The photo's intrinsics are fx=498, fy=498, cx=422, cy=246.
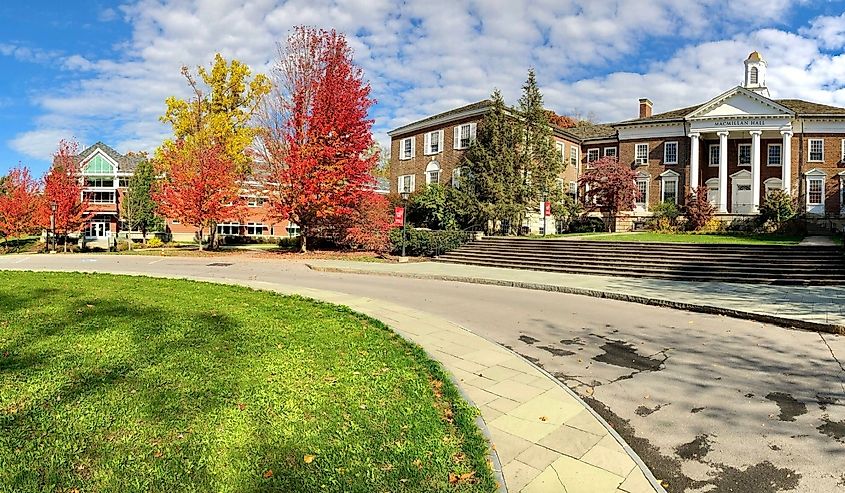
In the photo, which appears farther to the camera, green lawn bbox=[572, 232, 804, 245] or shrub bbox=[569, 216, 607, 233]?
shrub bbox=[569, 216, 607, 233]

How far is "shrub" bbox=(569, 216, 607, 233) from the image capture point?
3622cm

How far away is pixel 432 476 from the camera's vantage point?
10.6 ft

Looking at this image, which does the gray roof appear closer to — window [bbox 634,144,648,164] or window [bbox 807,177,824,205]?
window [bbox 634,144,648,164]

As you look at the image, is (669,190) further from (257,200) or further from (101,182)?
(101,182)

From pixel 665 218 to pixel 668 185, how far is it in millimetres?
8293

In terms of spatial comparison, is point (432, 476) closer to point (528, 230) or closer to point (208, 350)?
point (208, 350)

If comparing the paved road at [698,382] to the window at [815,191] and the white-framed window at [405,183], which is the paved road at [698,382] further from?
the window at [815,191]

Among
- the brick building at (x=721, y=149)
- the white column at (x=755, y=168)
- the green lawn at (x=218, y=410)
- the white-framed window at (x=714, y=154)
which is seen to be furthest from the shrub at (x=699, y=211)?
the green lawn at (x=218, y=410)

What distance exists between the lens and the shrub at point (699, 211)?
31.9 meters

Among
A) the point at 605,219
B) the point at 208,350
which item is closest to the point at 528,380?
the point at 208,350

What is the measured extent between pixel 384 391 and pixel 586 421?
186 cm

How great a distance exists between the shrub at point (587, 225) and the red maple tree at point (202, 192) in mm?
23296

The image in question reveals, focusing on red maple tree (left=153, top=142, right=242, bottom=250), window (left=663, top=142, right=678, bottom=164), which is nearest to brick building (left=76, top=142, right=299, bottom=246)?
red maple tree (left=153, top=142, right=242, bottom=250)

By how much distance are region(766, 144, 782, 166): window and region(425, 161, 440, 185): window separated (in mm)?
25807
